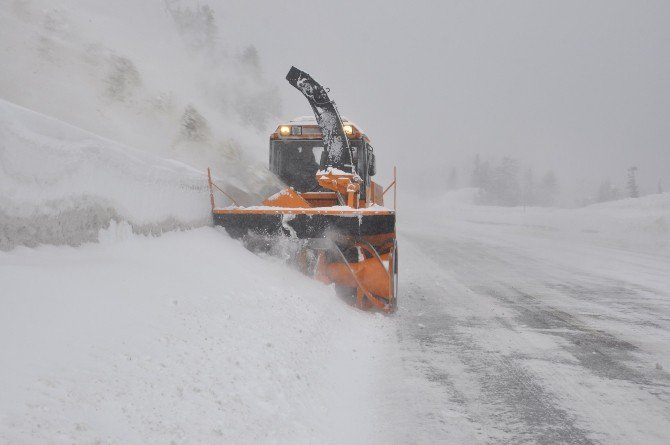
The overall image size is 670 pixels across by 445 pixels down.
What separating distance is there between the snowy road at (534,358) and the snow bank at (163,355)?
1.87 feet

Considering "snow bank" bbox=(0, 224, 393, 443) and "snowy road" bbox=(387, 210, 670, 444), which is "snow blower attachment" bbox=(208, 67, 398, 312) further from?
"snow bank" bbox=(0, 224, 393, 443)

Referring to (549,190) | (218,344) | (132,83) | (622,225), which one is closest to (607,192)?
(549,190)

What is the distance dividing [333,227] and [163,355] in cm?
384

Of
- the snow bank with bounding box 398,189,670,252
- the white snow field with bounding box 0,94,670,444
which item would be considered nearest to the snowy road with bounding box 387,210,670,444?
the white snow field with bounding box 0,94,670,444

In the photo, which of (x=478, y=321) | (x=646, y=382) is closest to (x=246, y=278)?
(x=478, y=321)

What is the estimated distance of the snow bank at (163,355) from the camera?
217 cm

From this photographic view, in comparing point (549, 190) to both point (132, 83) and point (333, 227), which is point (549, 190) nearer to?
point (132, 83)

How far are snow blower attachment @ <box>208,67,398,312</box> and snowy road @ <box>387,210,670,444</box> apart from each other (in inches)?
30.5

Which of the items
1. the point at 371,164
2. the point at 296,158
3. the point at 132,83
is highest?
the point at 132,83

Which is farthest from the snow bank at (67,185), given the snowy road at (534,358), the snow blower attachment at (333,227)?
the snowy road at (534,358)

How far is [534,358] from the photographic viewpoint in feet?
15.6

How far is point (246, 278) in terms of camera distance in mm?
5191

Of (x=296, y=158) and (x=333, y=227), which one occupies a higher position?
(x=296, y=158)

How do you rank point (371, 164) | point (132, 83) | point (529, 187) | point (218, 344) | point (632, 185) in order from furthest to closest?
point (529, 187), point (632, 185), point (132, 83), point (371, 164), point (218, 344)
